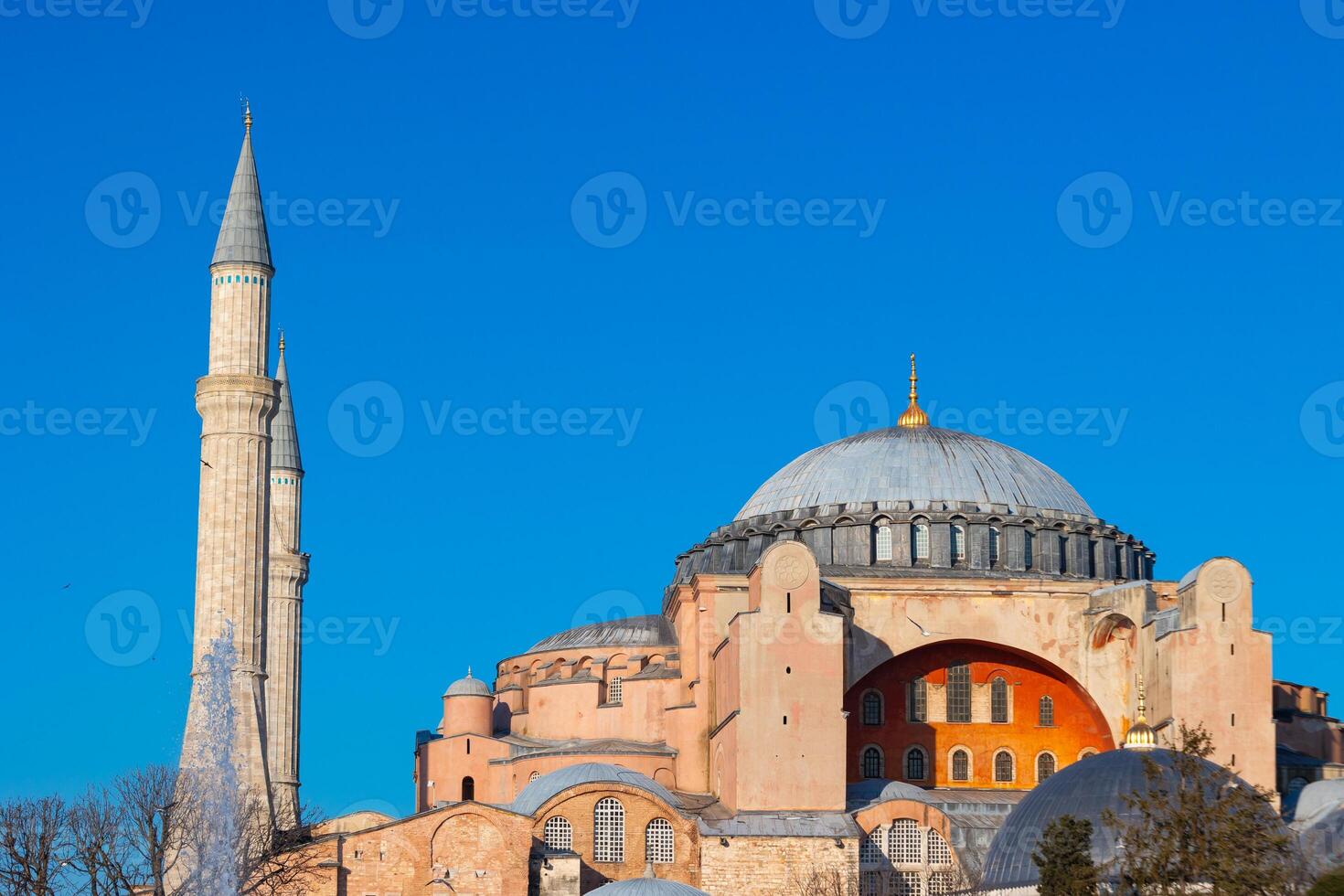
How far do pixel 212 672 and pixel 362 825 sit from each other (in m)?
5.46

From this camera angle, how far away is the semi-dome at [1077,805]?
4022cm

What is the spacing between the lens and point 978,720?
5028 centimetres

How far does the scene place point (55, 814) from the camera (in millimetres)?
43125

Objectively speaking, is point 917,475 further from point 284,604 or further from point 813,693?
point 284,604

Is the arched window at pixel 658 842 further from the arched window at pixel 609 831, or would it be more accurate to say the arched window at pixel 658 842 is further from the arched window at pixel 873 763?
the arched window at pixel 873 763

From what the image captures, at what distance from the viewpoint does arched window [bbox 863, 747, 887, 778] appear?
49.7 m

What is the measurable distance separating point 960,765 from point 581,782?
866 cm

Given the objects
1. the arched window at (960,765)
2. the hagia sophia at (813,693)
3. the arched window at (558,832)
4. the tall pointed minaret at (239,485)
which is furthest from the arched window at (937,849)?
the tall pointed minaret at (239,485)

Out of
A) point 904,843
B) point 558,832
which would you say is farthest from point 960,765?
point 558,832

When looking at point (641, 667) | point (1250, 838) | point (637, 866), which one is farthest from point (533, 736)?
point (1250, 838)

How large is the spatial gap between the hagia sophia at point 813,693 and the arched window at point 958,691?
0.06m

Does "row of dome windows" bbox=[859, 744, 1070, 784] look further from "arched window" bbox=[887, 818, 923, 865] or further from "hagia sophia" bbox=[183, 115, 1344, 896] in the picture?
"arched window" bbox=[887, 818, 923, 865]

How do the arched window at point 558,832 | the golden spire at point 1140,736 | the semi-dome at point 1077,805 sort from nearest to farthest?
the semi-dome at point 1077,805 < the golden spire at point 1140,736 < the arched window at point 558,832

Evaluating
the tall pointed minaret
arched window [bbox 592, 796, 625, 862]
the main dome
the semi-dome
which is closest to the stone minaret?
the tall pointed minaret
